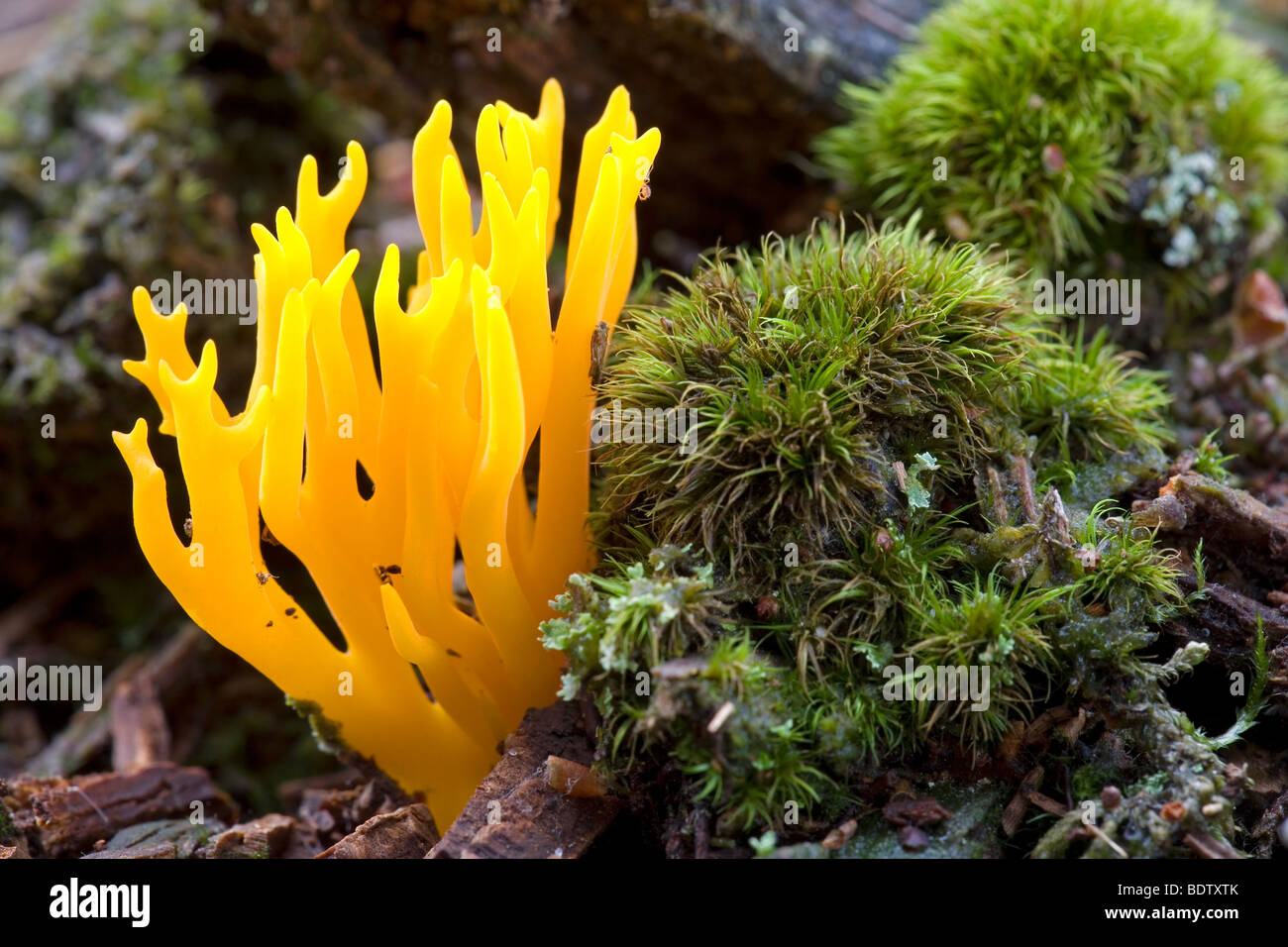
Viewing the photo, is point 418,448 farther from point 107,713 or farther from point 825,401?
point 107,713

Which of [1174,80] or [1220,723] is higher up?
[1174,80]

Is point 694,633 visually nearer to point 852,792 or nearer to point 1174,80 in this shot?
point 852,792

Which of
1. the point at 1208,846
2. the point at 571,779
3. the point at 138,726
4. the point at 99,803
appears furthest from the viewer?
the point at 138,726

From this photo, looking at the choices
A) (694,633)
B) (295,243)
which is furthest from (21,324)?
(694,633)

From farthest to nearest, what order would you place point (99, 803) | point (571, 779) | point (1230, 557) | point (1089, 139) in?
point (1089, 139)
point (99, 803)
point (1230, 557)
point (571, 779)

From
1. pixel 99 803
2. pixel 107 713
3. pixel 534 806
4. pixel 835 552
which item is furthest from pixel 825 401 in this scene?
pixel 107 713

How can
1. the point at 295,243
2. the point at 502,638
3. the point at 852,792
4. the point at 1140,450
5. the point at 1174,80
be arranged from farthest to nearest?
1. the point at 1174,80
2. the point at 1140,450
3. the point at 502,638
4. the point at 295,243
5. the point at 852,792
